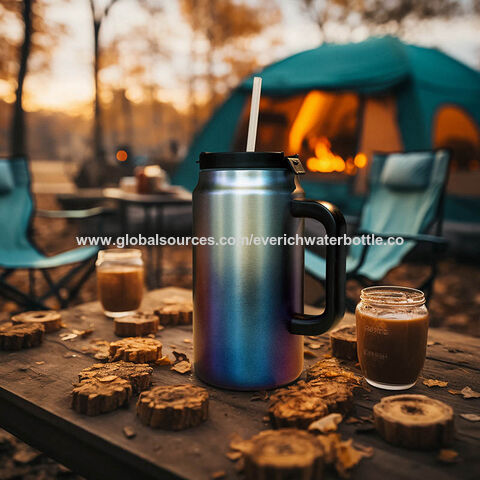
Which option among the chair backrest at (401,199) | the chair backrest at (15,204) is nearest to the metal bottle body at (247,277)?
the chair backrest at (401,199)

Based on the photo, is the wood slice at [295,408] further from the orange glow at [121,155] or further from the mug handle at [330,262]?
the orange glow at [121,155]

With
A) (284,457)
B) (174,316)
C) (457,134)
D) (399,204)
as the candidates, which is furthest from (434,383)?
(457,134)

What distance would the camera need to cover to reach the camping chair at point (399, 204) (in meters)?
2.92

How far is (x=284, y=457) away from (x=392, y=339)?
1.31ft

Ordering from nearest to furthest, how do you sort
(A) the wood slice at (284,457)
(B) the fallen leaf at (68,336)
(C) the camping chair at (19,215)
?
(A) the wood slice at (284,457) < (B) the fallen leaf at (68,336) < (C) the camping chair at (19,215)

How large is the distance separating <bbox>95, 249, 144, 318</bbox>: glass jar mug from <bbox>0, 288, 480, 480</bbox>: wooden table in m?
0.28

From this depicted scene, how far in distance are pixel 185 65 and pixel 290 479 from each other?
2411 cm

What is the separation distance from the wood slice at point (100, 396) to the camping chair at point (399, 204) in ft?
5.95

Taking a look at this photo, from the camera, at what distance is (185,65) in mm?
22922

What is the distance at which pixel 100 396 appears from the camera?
2.75ft

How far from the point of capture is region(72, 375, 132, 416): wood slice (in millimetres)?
833

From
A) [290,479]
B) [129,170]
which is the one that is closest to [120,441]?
[290,479]

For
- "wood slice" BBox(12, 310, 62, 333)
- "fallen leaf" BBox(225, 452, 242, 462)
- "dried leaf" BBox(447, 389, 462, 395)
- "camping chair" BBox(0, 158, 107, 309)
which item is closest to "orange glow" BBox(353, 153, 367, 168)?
"camping chair" BBox(0, 158, 107, 309)

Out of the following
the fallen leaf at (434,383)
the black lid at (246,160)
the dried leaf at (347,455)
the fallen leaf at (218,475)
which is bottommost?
the fallen leaf at (434,383)
